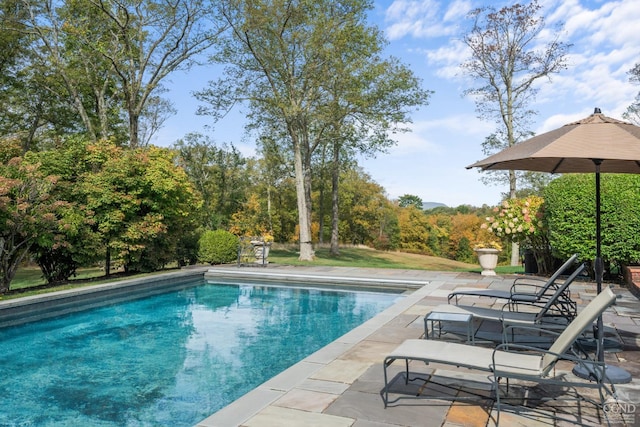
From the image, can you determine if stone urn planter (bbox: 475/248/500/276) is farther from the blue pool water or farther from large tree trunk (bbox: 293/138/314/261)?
large tree trunk (bbox: 293/138/314/261)

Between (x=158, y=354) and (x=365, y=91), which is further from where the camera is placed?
(x=365, y=91)

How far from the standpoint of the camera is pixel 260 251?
596 inches

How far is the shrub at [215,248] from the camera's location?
15.3m

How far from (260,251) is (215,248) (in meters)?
1.54

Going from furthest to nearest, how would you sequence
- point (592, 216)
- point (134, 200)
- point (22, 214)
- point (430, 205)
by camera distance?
point (430, 205) < point (134, 200) < point (592, 216) < point (22, 214)

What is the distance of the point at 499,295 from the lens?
616cm

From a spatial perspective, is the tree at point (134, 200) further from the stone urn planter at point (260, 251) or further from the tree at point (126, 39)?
the tree at point (126, 39)

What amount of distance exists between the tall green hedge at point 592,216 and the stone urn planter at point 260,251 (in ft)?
27.5

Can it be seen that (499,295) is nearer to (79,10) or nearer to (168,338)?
(168,338)

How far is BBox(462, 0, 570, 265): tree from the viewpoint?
739 inches

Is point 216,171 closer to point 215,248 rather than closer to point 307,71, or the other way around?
point 307,71

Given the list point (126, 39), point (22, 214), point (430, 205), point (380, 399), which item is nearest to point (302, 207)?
point (126, 39)

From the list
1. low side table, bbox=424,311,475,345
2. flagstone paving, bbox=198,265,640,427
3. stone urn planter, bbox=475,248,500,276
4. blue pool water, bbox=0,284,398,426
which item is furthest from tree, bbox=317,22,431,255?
flagstone paving, bbox=198,265,640,427

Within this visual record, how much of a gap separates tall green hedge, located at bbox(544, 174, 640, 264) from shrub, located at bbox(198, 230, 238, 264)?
9761mm
